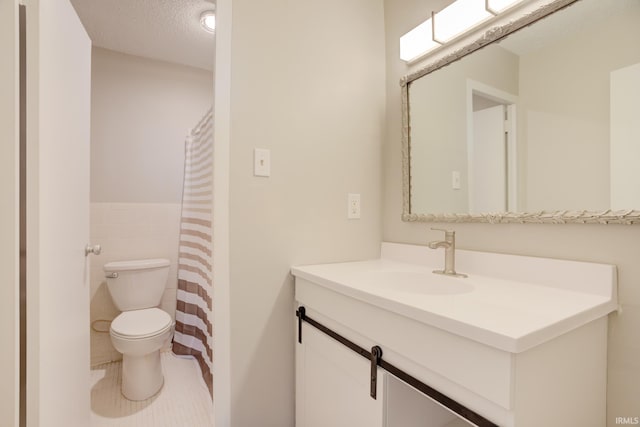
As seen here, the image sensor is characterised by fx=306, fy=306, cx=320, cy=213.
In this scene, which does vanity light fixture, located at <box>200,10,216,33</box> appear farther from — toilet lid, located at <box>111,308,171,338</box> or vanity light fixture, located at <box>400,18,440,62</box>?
toilet lid, located at <box>111,308,171,338</box>

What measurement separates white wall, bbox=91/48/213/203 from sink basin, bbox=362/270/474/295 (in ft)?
6.43

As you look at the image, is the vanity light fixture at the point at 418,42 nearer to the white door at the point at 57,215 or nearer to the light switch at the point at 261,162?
the light switch at the point at 261,162

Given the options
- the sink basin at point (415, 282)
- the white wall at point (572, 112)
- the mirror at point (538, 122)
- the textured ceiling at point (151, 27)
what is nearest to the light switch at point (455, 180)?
the mirror at point (538, 122)

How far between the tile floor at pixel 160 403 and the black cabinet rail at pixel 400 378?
3.23 feet

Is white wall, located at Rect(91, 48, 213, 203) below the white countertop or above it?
above

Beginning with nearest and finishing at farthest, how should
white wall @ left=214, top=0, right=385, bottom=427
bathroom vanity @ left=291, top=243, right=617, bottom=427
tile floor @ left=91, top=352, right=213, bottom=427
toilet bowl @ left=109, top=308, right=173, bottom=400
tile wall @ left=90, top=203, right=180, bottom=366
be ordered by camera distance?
bathroom vanity @ left=291, top=243, right=617, bottom=427 < white wall @ left=214, top=0, right=385, bottom=427 < tile floor @ left=91, top=352, right=213, bottom=427 < toilet bowl @ left=109, top=308, right=173, bottom=400 < tile wall @ left=90, top=203, right=180, bottom=366

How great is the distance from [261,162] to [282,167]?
9 cm

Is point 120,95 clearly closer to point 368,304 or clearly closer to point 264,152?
point 264,152

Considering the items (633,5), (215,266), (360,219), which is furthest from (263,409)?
(633,5)

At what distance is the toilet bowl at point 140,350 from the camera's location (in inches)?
66.2

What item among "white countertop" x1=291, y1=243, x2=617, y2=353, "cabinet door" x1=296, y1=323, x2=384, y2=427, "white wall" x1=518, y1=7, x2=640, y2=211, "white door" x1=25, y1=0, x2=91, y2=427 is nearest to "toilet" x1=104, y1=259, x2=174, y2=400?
"white door" x1=25, y1=0, x2=91, y2=427

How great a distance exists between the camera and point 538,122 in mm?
978

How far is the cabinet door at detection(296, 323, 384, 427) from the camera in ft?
2.82

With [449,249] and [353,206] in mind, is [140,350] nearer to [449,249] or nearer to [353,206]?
[353,206]
